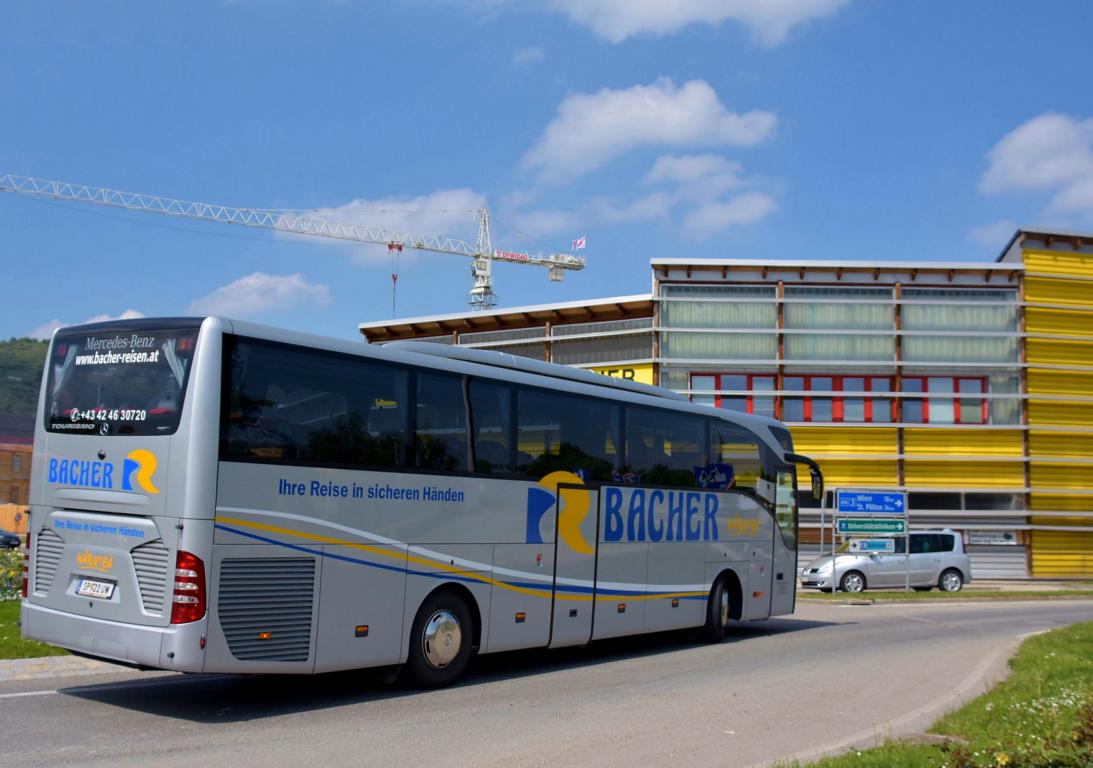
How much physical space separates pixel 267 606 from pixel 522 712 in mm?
2540

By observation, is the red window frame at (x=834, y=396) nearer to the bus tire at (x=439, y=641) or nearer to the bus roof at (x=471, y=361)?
the bus roof at (x=471, y=361)

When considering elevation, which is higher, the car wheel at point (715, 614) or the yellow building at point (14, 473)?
the yellow building at point (14, 473)

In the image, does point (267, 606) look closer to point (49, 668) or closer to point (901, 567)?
point (49, 668)

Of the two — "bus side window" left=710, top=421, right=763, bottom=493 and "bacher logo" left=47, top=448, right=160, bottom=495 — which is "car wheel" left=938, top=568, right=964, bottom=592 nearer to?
"bus side window" left=710, top=421, right=763, bottom=493

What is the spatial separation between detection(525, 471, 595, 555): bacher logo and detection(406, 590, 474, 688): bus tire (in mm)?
1439

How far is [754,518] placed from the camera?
1783 centimetres

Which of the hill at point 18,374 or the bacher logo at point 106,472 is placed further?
the hill at point 18,374

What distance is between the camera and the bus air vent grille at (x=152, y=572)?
28.9ft

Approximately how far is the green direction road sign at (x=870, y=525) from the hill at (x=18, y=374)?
1957 inches

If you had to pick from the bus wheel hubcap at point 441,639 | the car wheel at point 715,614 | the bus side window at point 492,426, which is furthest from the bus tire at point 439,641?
the car wheel at point 715,614

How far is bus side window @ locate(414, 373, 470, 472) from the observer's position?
11086mm

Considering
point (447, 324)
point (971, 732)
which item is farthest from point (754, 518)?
point (447, 324)

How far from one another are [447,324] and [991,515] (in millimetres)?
23638

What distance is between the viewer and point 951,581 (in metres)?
32.3
